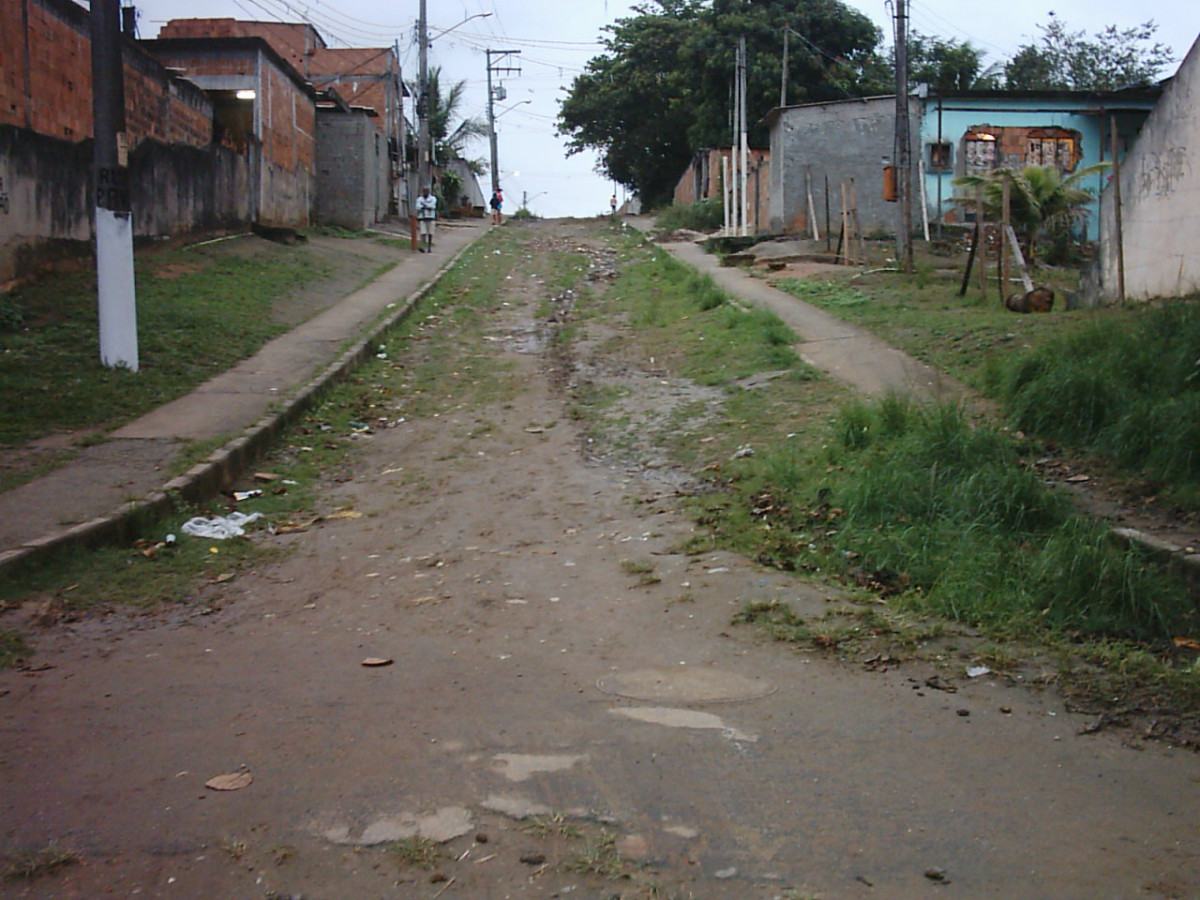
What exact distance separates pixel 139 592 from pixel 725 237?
822 inches

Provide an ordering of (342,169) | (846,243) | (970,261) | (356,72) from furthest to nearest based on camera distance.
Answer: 1. (356,72)
2. (342,169)
3. (846,243)
4. (970,261)

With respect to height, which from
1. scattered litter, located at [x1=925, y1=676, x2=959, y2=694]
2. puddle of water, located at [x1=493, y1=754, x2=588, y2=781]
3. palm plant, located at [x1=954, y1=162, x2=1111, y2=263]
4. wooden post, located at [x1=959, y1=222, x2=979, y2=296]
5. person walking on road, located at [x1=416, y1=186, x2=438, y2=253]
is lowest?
scattered litter, located at [x1=925, y1=676, x2=959, y2=694]

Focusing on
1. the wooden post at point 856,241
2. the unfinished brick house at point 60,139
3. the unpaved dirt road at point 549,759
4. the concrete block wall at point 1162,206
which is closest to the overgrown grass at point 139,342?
the unfinished brick house at point 60,139

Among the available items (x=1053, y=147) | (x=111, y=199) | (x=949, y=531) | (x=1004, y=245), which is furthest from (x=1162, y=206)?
(x=1053, y=147)

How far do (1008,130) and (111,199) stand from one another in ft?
71.2

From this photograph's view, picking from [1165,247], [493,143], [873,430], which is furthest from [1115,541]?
[493,143]

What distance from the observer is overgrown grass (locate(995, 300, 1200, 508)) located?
6.45m

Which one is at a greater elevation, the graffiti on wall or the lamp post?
the lamp post

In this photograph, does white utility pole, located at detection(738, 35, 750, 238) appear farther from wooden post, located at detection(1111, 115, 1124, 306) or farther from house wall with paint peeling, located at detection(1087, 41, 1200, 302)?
wooden post, located at detection(1111, 115, 1124, 306)

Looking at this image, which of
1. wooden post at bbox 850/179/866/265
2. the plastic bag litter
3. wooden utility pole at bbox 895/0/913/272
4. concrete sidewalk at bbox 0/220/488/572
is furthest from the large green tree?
the plastic bag litter

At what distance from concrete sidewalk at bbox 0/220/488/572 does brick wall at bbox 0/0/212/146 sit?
13.0ft

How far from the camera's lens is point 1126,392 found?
733cm

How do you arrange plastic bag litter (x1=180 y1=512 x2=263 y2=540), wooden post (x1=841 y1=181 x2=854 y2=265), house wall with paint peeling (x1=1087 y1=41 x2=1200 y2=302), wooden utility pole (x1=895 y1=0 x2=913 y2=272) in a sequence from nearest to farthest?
plastic bag litter (x1=180 y1=512 x2=263 y2=540) → house wall with paint peeling (x1=1087 y1=41 x2=1200 y2=302) → wooden utility pole (x1=895 y1=0 x2=913 y2=272) → wooden post (x1=841 y1=181 x2=854 y2=265)

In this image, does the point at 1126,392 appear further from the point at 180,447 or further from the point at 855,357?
the point at 180,447
